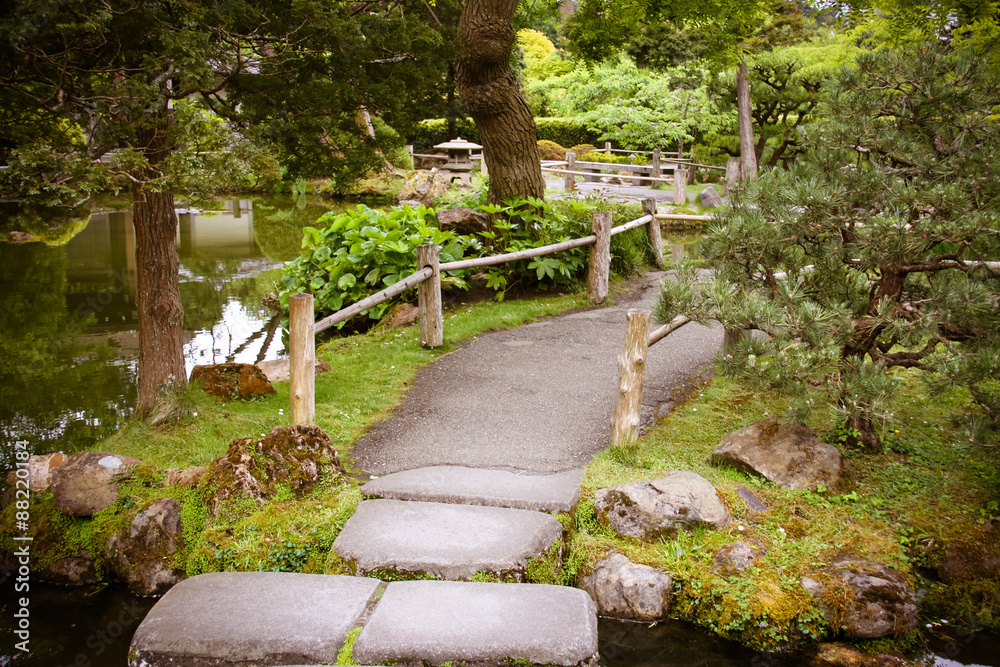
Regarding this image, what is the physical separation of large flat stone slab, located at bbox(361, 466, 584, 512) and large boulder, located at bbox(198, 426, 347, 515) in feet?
1.15

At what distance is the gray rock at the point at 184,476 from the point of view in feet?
15.0

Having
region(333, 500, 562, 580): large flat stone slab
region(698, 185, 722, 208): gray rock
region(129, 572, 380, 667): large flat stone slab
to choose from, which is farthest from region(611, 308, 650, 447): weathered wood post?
region(698, 185, 722, 208): gray rock

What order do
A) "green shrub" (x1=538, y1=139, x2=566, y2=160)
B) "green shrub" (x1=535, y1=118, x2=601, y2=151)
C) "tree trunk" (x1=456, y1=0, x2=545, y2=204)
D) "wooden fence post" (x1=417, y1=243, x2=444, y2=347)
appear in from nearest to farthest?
"wooden fence post" (x1=417, y1=243, x2=444, y2=347)
"tree trunk" (x1=456, y1=0, x2=545, y2=204)
"green shrub" (x1=538, y1=139, x2=566, y2=160)
"green shrub" (x1=535, y1=118, x2=601, y2=151)

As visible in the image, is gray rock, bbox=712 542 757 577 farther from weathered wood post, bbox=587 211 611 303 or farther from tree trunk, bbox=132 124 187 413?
weathered wood post, bbox=587 211 611 303

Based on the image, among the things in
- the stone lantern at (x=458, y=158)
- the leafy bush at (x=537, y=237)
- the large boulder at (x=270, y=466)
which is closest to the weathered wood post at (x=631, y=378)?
the large boulder at (x=270, y=466)

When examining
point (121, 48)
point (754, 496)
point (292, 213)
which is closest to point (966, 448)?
point (754, 496)

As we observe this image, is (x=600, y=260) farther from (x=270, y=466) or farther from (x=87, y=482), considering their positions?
(x=87, y=482)

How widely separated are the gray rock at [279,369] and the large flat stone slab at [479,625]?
3.40m

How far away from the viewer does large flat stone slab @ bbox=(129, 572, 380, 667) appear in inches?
128

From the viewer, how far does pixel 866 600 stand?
12.2ft

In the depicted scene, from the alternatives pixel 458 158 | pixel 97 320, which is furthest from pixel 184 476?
pixel 458 158

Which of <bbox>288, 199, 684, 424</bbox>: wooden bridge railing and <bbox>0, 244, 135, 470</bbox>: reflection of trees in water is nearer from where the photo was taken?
<bbox>288, 199, 684, 424</bbox>: wooden bridge railing

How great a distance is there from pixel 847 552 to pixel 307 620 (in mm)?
2748

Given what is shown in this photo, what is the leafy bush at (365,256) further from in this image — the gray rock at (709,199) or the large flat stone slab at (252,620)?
the gray rock at (709,199)
